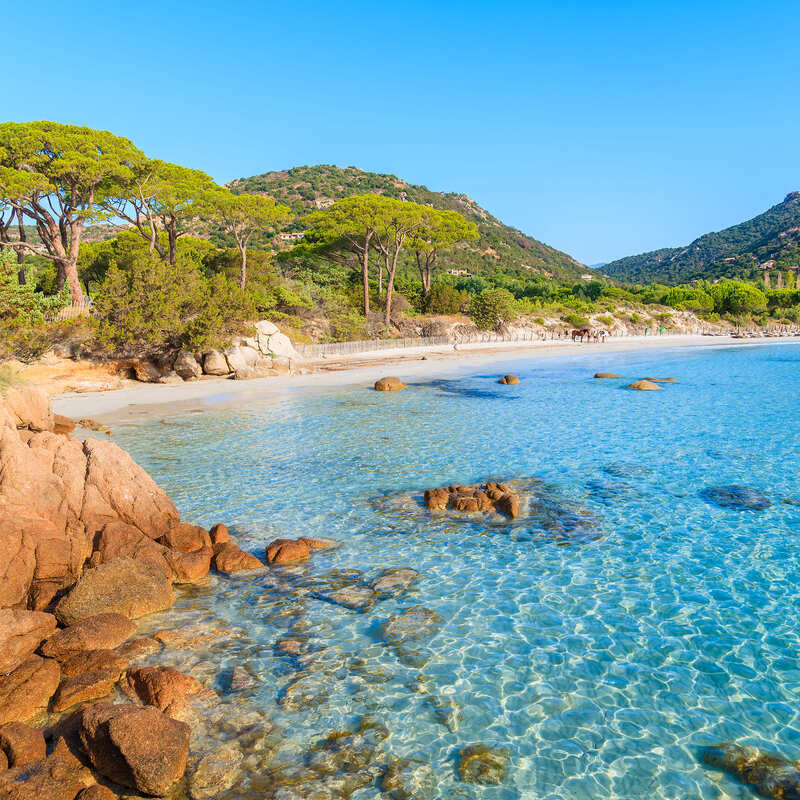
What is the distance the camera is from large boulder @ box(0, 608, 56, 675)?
19.0 ft

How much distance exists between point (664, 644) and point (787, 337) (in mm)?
79287

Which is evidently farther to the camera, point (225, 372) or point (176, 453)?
point (225, 372)

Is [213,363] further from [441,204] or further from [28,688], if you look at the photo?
[441,204]

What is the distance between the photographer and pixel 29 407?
16.2m

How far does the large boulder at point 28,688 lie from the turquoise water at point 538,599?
1599mm

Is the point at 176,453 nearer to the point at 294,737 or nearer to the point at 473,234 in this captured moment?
the point at 294,737

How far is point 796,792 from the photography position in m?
4.31

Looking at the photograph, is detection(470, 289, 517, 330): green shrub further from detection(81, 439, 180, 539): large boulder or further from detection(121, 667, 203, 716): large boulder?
detection(121, 667, 203, 716): large boulder

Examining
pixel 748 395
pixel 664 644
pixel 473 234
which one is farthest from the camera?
pixel 473 234

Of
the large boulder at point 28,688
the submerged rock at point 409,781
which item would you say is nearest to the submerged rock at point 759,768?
the submerged rock at point 409,781

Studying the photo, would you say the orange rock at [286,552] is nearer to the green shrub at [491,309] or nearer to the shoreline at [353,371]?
the shoreline at [353,371]

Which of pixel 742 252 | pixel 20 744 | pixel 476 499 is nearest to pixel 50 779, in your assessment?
pixel 20 744

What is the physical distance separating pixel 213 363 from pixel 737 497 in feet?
91.0

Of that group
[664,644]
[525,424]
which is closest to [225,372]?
[525,424]
